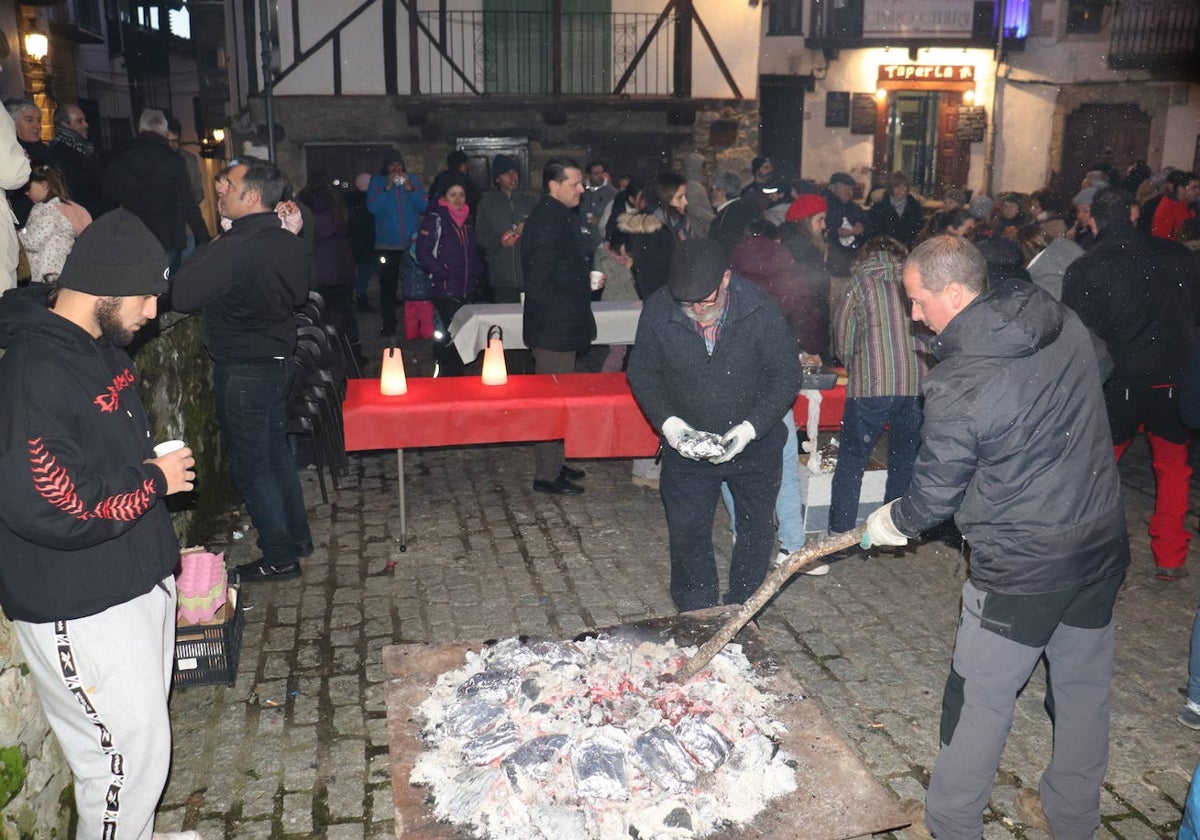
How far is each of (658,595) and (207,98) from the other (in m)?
24.0

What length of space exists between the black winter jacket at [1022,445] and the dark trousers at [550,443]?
4222mm

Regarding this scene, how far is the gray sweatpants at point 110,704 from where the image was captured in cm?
314

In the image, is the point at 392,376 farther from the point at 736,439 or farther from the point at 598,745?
the point at 598,745

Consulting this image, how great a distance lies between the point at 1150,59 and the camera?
77.2ft

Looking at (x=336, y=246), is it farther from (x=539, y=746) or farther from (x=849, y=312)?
(x=539, y=746)

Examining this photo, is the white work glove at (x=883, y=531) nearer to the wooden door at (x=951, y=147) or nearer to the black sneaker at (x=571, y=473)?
the black sneaker at (x=571, y=473)

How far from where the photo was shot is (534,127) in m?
18.9

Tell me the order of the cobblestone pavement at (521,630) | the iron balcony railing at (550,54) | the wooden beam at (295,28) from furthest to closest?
the iron balcony railing at (550,54)
the wooden beam at (295,28)
the cobblestone pavement at (521,630)

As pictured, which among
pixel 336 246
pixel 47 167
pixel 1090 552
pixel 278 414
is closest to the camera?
pixel 1090 552

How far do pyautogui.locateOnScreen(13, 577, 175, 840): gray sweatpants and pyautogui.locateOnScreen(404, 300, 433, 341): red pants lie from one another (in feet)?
30.8

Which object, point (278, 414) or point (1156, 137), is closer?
point (278, 414)

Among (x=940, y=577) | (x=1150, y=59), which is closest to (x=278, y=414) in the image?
(x=940, y=577)

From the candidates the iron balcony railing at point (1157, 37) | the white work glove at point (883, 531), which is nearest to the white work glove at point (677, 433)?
the white work glove at point (883, 531)

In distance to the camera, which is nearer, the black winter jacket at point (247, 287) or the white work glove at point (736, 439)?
the white work glove at point (736, 439)
